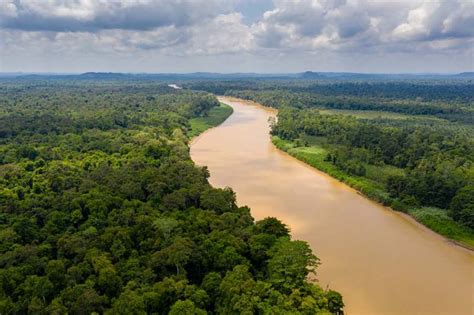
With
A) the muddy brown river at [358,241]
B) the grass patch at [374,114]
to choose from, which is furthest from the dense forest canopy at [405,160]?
the muddy brown river at [358,241]

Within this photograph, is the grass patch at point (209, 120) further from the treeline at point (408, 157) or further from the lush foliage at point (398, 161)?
the lush foliage at point (398, 161)

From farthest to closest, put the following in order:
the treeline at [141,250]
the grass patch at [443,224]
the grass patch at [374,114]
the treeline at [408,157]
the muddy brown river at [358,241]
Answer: the grass patch at [374,114] < the treeline at [408,157] < the grass patch at [443,224] < the muddy brown river at [358,241] < the treeline at [141,250]

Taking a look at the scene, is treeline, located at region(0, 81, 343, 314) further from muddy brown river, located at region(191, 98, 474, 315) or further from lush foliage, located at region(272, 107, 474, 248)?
lush foliage, located at region(272, 107, 474, 248)

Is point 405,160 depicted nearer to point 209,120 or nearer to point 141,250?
point 141,250

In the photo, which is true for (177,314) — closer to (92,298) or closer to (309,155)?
(92,298)

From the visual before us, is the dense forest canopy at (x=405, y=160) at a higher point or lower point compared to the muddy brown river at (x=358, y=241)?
higher
